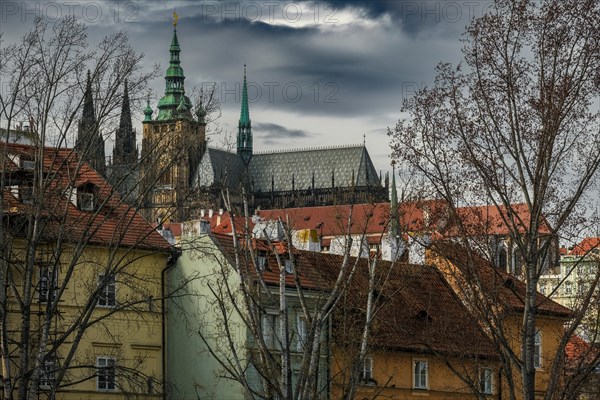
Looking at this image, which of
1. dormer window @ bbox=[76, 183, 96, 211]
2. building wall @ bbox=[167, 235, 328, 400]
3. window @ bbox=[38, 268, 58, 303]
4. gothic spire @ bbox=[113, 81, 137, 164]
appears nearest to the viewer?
window @ bbox=[38, 268, 58, 303]

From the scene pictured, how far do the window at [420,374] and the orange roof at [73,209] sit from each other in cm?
996

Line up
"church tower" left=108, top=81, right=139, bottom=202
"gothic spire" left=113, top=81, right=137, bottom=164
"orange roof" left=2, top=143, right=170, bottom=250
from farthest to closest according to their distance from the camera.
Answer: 1. "gothic spire" left=113, top=81, right=137, bottom=164
2. "church tower" left=108, top=81, right=139, bottom=202
3. "orange roof" left=2, top=143, right=170, bottom=250

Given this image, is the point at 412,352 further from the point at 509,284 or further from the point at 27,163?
the point at 509,284

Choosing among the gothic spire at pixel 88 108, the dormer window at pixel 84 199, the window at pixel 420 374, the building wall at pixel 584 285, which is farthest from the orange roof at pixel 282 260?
the gothic spire at pixel 88 108

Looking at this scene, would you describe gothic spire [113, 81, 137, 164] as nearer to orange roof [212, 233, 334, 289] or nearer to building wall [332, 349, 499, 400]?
orange roof [212, 233, 334, 289]

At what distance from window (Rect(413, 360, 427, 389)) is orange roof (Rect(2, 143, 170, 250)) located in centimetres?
996

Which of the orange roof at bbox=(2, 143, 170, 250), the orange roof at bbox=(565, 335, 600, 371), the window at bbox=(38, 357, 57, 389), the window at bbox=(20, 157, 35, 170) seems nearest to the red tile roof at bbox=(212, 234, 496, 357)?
the orange roof at bbox=(565, 335, 600, 371)

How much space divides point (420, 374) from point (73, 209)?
1372 cm

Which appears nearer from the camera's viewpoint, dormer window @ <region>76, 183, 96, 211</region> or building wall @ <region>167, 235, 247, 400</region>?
dormer window @ <region>76, 183, 96, 211</region>

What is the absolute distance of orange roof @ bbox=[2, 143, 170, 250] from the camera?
30672mm

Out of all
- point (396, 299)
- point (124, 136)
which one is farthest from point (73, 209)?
point (396, 299)

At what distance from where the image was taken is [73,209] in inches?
1690

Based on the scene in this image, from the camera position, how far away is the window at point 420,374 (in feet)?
163

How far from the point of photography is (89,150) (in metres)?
30.8
